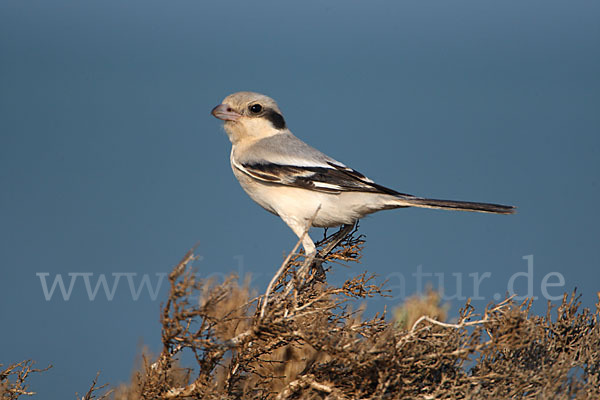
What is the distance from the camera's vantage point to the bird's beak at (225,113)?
504cm

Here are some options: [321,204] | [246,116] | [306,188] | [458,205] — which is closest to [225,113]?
[246,116]

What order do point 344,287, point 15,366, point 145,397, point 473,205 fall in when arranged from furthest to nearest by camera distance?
point 473,205 → point 344,287 → point 15,366 → point 145,397

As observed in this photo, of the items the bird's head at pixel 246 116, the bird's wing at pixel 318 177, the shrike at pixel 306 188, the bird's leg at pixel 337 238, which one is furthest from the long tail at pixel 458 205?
the bird's head at pixel 246 116

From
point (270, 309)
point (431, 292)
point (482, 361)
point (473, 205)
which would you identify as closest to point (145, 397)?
point (270, 309)

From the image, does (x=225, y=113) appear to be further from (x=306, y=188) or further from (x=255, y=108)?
(x=306, y=188)

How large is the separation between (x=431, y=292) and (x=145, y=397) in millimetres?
2094

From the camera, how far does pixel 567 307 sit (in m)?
3.58

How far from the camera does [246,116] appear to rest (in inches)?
203

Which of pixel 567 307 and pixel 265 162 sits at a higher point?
pixel 265 162

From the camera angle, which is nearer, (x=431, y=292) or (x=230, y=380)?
(x=230, y=380)

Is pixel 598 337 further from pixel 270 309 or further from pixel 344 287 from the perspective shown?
pixel 270 309

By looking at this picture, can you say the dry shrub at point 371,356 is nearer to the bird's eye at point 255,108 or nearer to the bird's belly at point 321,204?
the bird's belly at point 321,204

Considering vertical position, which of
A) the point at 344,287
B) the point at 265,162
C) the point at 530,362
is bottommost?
the point at 530,362

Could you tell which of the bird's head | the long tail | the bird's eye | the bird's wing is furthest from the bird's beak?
the long tail
